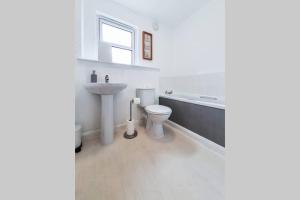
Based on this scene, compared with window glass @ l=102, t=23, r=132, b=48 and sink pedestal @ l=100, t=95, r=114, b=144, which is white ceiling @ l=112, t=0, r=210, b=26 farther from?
sink pedestal @ l=100, t=95, r=114, b=144

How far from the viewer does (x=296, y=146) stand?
0.69 feet

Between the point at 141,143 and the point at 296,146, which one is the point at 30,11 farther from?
the point at 141,143

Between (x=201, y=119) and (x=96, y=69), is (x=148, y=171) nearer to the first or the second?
(x=201, y=119)

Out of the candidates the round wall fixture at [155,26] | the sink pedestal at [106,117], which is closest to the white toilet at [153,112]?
the sink pedestal at [106,117]

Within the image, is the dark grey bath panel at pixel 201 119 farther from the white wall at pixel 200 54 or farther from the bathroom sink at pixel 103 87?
the bathroom sink at pixel 103 87

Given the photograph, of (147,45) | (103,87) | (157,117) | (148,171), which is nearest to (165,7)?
(147,45)

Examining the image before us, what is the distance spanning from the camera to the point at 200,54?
205 centimetres

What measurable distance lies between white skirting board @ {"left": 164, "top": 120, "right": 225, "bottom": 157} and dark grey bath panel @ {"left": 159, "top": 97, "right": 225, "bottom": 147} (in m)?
0.04

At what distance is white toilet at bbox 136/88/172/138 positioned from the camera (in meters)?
1.49

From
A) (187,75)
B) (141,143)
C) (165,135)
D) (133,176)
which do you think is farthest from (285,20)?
(187,75)

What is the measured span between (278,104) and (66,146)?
533mm

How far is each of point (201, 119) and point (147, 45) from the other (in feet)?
5.68

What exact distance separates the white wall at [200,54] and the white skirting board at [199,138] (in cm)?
79

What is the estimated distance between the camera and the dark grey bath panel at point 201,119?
1.23 metres
